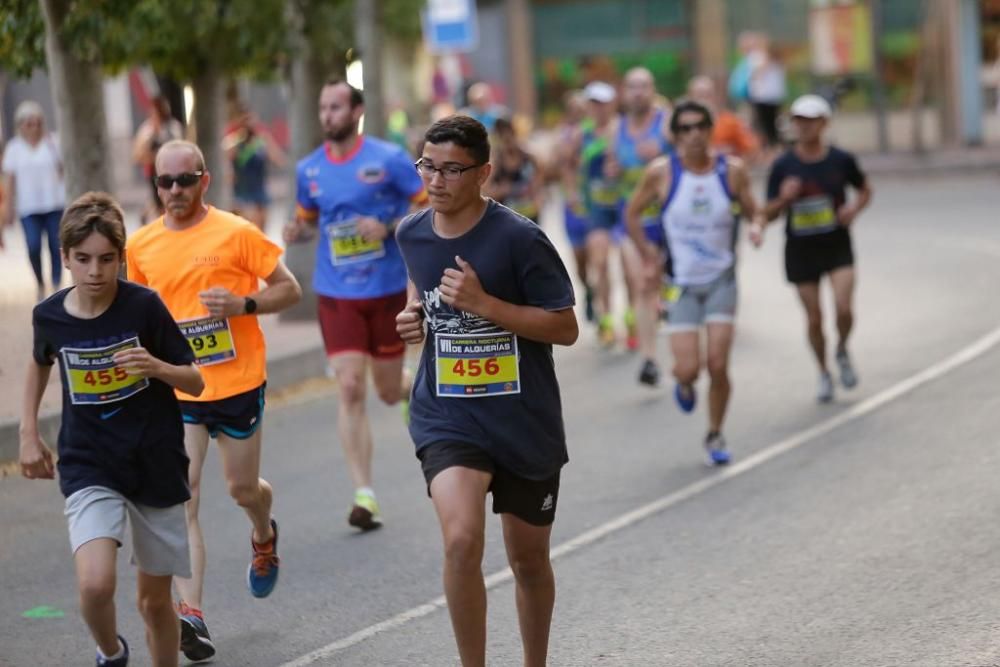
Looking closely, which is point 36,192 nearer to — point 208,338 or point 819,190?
point 819,190

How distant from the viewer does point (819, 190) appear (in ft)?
38.7

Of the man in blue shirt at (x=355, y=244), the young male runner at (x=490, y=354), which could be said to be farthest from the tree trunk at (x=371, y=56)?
the young male runner at (x=490, y=354)

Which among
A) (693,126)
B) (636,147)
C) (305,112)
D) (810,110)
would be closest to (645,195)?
(693,126)

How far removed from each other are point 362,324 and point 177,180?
2292 mm

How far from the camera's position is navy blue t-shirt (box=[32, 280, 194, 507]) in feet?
18.9

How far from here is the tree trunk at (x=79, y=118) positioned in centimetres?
1292

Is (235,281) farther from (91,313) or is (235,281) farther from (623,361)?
(623,361)

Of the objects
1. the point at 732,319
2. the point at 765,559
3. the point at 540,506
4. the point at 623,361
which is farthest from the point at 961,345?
the point at 540,506

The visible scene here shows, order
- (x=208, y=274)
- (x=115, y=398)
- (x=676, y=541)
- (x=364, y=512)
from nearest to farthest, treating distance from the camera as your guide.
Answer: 1. (x=115, y=398)
2. (x=208, y=274)
3. (x=676, y=541)
4. (x=364, y=512)

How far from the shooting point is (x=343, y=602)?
24.2 feet

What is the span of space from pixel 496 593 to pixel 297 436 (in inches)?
174

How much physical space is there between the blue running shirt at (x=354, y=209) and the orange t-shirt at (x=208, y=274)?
78.0 inches

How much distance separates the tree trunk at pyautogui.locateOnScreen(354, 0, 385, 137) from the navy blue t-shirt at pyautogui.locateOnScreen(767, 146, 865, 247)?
6.76 metres

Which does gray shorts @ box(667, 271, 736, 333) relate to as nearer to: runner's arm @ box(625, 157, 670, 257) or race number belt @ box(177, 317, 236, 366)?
runner's arm @ box(625, 157, 670, 257)
